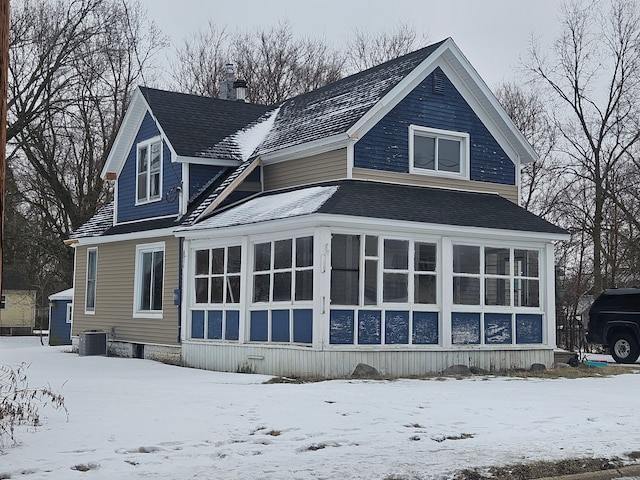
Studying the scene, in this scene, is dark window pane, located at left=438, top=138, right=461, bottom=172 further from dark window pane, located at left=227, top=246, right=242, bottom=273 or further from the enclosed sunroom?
dark window pane, located at left=227, top=246, right=242, bottom=273

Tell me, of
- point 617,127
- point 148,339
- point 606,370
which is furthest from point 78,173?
point 606,370

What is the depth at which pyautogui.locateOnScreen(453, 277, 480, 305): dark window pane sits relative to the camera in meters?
17.7

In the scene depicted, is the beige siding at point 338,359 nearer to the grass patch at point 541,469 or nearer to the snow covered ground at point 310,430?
the snow covered ground at point 310,430

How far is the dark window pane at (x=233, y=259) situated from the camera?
18125mm

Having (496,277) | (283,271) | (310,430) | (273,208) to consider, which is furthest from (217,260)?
(310,430)

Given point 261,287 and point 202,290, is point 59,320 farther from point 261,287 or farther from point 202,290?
point 261,287

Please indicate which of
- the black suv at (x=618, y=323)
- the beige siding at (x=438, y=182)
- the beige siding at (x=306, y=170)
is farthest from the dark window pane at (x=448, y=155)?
the black suv at (x=618, y=323)

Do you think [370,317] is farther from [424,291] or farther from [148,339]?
[148,339]

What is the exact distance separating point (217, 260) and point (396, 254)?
13.4ft

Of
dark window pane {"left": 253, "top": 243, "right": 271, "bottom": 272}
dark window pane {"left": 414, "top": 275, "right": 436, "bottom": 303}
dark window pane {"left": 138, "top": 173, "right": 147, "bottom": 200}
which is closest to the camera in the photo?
dark window pane {"left": 414, "top": 275, "right": 436, "bottom": 303}

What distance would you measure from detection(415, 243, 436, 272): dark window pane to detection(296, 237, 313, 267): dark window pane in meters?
2.27

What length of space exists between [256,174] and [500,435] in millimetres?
12484

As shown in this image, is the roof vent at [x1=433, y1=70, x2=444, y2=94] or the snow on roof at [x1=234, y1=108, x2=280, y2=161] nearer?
the roof vent at [x1=433, y1=70, x2=444, y2=94]

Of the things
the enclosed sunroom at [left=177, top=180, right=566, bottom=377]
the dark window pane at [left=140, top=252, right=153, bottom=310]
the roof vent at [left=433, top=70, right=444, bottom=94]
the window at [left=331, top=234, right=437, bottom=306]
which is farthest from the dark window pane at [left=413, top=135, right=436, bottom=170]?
the dark window pane at [left=140, top=252, right=153, bottom=310]
